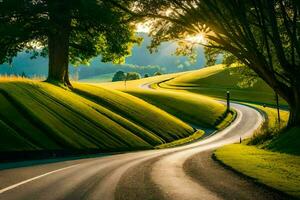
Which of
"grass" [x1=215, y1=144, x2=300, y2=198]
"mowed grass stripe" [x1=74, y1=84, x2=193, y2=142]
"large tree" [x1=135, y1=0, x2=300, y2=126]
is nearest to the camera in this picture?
"grass" [x1=215, y1=144, x2=300, y2=198]

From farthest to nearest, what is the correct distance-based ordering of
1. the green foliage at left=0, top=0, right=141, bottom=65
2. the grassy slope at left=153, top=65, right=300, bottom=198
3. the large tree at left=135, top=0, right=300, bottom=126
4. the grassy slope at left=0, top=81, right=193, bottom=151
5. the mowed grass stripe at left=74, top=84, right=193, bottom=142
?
the mowed grass stripe at left=74, top=84, right=193, bottom=142 → the green foliage at left=0, top=0, right=141, bottom=65 → the grassy slope at left=0, top=81, right=193, bottom=151 → the large tree at left=135, top=0, right=300, bottom=126 → the grassy slope at left=153, top=65, right=300, bottom=198

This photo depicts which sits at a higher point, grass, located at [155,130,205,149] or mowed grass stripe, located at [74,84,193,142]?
mowed grass stripe, located at [74,84,193,142]

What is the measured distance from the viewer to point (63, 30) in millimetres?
46281

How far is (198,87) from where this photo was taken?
470 feet

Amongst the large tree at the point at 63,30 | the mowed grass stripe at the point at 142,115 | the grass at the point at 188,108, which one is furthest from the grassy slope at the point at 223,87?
the large tree at the point at 63,30

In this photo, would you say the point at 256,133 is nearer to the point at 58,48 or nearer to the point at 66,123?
the point at 66,123

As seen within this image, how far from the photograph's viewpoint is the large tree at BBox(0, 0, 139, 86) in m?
39.1

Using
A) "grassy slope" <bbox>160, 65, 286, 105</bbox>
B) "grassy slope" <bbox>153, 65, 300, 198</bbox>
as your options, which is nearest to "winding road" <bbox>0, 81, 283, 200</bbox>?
"grassy slope" <bbox>153, 65, 300, 198</bbox>

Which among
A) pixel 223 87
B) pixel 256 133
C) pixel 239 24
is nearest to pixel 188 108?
pixel 256 133

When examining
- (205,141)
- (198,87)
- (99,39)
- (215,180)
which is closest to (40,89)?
(99,39)

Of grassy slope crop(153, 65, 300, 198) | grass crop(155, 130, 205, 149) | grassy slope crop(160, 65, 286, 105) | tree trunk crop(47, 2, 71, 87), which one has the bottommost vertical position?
grass crop(155, 130, 205, 149)

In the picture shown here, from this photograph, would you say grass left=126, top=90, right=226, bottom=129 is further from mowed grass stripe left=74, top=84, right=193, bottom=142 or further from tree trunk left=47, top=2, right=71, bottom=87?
tree trunk left=47, top=2, right=71, bottom=87

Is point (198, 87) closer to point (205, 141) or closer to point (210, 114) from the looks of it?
point (210, 114)

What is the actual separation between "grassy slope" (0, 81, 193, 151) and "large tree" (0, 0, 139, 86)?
3.94 meters
